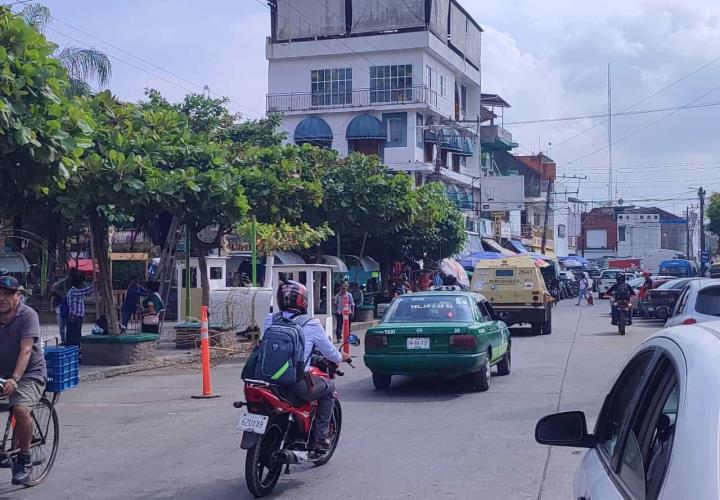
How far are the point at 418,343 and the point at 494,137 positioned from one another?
54575 mm

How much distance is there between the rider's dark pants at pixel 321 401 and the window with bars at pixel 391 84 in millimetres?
46709

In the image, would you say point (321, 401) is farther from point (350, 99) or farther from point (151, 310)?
point (350, 99)

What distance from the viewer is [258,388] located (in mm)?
7461

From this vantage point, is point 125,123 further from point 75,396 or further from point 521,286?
point 521,286

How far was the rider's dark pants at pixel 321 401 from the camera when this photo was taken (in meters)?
7.95

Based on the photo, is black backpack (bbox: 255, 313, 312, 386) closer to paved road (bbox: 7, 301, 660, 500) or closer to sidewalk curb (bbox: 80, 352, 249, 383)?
paved road (bbox: 7, 301, 660, 500)

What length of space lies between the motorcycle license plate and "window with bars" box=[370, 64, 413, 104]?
156 feet

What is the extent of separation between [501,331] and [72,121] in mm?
7564

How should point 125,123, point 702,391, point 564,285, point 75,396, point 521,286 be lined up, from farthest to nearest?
1. point 564,285
2. point 521,286
3. point 125,123
4. point 75,396
5. point 702,391

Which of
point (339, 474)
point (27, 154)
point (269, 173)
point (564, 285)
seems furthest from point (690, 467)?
point (564, 285)

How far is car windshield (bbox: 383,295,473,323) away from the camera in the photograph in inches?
550

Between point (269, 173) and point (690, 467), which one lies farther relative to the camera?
point (269, 173)

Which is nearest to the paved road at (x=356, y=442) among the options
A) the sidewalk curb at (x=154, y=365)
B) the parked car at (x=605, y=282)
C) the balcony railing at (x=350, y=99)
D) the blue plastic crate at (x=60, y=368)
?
the sidewalk curb at (x=154, y=365)

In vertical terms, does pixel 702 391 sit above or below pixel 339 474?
above
